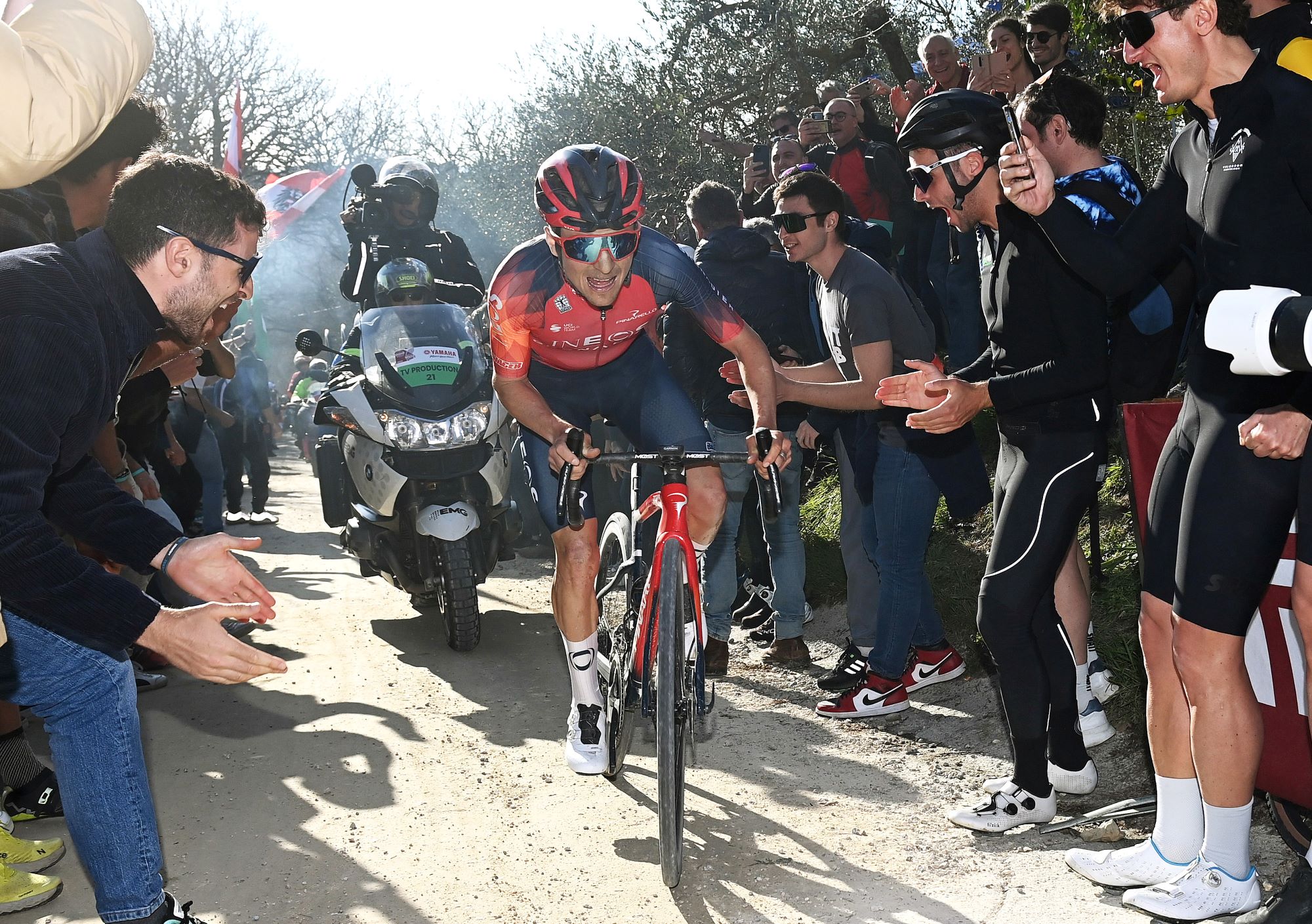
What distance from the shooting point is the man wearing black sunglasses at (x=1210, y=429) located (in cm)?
296

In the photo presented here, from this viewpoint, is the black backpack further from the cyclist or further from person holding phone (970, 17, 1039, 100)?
person holding phone (970, 17, 1039, 100)

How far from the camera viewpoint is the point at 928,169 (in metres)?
4.11

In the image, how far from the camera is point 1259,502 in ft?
9.94

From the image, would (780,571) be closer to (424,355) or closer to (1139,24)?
(424,355)

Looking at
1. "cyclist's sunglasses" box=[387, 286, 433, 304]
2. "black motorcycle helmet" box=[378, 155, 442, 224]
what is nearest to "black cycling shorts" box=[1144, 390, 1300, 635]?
"cyclist's sunglasses" box=[387, 286, 433, 304]

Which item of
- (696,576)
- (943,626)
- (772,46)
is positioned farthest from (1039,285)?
(772,46)

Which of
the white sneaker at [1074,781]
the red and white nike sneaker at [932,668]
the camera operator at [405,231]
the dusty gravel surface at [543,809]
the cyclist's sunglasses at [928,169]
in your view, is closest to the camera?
the dusty gravel surface at [543,809]

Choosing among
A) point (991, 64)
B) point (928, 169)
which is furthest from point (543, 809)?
point (991, 64)

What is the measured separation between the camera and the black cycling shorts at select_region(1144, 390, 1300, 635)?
3.03 metres

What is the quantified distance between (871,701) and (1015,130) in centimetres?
280

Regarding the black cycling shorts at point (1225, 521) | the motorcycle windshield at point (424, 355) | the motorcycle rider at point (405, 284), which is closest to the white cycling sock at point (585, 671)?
the black cycling shorts at point (1225, 521)

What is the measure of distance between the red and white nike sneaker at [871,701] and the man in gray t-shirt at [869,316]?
1.41 meters

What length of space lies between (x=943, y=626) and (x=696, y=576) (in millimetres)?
2408

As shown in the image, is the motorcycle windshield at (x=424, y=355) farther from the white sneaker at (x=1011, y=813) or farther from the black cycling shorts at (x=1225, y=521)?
the black cycling shorts at (x=1225, y=521)
